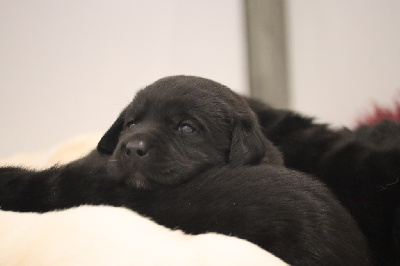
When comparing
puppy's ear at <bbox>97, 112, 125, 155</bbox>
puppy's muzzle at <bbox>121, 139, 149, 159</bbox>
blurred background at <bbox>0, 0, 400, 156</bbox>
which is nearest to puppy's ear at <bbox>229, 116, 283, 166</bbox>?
puppy's muzzle at <bbox>121, 139, 149, 159</bbox>

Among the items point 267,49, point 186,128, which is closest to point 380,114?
point 267,49

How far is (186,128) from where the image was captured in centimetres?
139

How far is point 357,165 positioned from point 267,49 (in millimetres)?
1618

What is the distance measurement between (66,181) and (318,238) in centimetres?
48

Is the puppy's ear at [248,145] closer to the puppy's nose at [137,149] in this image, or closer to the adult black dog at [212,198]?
the adult black dog at [212,198]

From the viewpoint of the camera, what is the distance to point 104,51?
9.55 feet

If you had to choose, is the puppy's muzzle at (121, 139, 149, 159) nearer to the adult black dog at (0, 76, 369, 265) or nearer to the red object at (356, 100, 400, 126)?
the adult black dog at (0, 76, 369, 265)

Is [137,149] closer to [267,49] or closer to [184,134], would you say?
[184,134]

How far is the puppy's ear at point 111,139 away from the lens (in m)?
1.58

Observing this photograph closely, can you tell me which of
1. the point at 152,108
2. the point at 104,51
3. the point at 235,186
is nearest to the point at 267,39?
the point at 104,51

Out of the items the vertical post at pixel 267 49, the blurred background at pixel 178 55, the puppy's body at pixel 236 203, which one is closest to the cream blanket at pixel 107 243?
the puppy's body at pixel 236 203

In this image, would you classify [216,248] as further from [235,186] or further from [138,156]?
[138,156]

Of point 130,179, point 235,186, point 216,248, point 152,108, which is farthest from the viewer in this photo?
point 152,108

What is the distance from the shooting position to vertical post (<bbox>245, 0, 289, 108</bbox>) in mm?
2914
